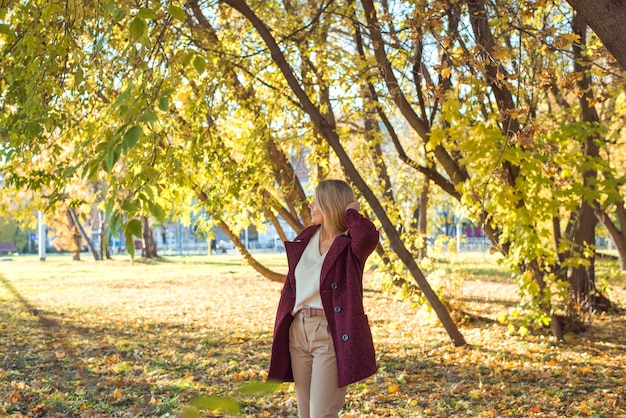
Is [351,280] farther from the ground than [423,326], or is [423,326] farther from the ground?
[351,280]

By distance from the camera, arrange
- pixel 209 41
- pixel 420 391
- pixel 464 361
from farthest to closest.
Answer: pixel 209 41 → pixel 464 361 → pixel 420 391

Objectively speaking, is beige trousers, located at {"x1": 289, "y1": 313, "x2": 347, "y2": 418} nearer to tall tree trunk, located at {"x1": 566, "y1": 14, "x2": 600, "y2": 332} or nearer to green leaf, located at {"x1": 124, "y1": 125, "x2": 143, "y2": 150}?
green leaf, located at {"x1": 124, "y1": 125, "x2": 143, "y2": 150}

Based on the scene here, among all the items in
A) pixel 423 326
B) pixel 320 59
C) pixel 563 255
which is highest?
pixel 320 59

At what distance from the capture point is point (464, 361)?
7926mm

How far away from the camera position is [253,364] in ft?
26.2

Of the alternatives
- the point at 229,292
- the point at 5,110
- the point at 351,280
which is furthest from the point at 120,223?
the point at 229,292

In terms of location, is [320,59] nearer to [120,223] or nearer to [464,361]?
[464,361]

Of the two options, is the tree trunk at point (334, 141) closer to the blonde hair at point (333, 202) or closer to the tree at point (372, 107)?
the tree at point (372, 107)

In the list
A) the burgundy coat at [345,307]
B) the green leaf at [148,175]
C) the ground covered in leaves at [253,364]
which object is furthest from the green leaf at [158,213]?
the burgundy coat at [345,307]

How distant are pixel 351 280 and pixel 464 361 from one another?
15.8 ft

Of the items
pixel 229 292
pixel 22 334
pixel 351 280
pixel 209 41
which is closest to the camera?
pixel 351 280

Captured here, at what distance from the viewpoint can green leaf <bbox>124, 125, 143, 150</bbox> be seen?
7.64ft

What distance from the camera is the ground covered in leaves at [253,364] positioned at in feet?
19.1

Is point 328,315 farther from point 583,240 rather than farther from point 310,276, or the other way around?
point 583,240
